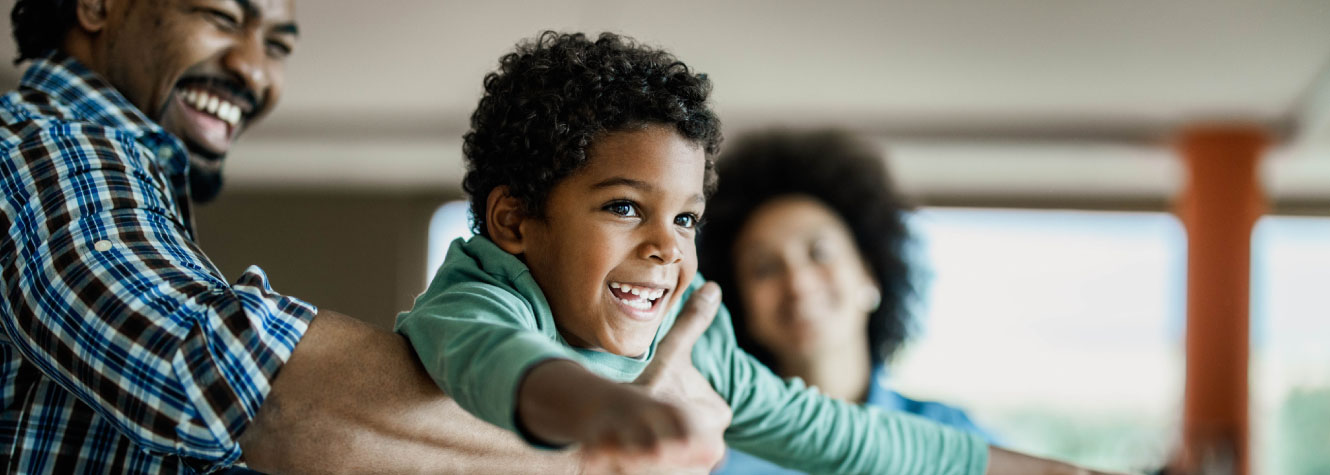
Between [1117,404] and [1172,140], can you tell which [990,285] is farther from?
[1172,140]

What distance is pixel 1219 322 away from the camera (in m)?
4.70

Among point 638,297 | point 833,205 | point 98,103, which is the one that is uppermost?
point 833,205

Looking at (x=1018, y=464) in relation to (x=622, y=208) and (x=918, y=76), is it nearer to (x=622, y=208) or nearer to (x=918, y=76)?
(x=622, y=208)

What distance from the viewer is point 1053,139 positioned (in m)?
5.54

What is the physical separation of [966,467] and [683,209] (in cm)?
35

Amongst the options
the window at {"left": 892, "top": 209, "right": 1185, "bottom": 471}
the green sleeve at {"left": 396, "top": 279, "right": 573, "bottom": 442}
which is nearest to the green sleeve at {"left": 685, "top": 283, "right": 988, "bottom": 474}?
the green sleeve at {"left": 396, "top": 279, "right": 573, "bottom": 442}

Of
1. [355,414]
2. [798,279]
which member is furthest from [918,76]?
[355,414]

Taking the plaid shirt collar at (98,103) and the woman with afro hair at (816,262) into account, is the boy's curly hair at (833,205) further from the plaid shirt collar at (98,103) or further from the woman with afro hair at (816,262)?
the plaid shirt collar at (98,103)

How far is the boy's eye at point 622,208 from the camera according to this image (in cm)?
79

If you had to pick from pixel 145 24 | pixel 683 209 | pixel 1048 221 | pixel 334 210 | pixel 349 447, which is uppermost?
pixel 1048 221

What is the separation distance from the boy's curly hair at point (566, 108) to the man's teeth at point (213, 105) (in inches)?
14.0

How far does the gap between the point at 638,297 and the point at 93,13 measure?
2.08 feet

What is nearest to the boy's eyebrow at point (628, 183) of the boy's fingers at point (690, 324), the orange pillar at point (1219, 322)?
the boy's fingers at point (690, 324)

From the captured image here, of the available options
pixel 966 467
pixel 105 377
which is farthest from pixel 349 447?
pixel 966 467
